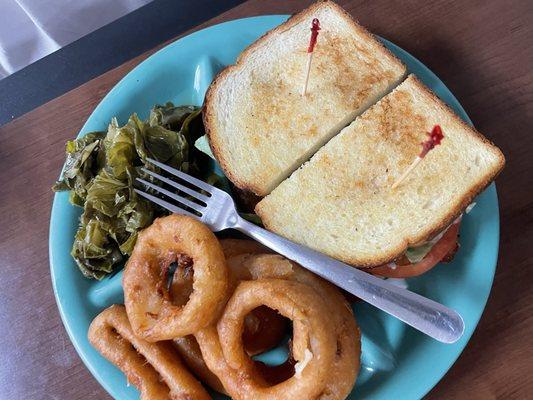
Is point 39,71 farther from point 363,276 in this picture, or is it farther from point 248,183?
point 363,276

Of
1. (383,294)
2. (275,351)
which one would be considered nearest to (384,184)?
(383,294)

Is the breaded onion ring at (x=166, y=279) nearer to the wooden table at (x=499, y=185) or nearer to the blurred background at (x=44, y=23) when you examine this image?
the wooden table at (x=499, y=185)

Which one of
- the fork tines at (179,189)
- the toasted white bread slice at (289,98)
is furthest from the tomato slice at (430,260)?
the fork tines at (179,189)

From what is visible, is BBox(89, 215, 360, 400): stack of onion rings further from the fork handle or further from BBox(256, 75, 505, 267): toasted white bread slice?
BBox(256, 75, 505, 267): toasted white bread slice

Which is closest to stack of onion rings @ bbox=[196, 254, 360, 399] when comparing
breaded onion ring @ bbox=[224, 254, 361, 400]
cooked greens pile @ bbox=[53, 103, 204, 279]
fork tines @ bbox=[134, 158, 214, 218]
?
breaded onion ring @ bbox=[224, 254, 361, 400]

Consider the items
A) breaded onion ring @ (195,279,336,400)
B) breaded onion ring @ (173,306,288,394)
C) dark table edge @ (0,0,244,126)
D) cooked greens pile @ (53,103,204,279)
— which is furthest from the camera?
dark table edge @ (0,0,244,126)

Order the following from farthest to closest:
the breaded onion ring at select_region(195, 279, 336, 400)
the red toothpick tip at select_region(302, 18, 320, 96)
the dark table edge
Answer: the dark table edge → the red toothpick tip at select_region(302, 18, 320, 96) → the breaded onion ring at select_region(195, 279, 336, 400)

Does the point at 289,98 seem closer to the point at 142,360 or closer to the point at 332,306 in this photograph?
the point at 332,306
